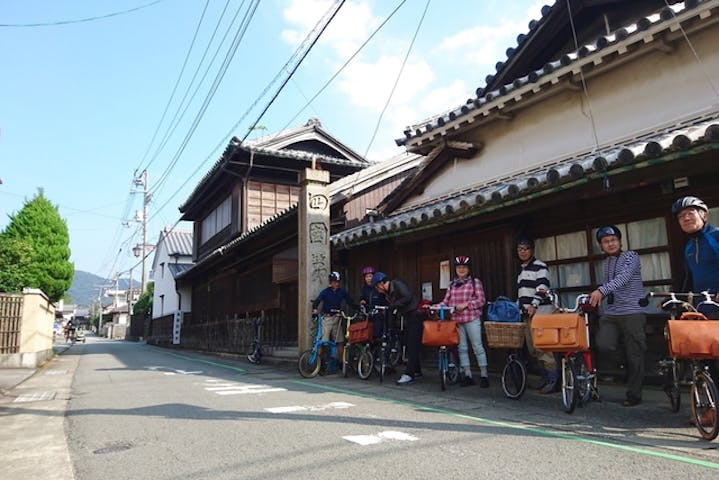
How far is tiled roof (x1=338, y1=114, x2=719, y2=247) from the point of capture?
18.1ft

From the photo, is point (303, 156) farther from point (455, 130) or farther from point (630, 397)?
point (630, 397)

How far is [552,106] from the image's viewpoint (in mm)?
9609

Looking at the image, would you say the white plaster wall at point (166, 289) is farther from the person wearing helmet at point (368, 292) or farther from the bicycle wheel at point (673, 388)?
the bicycle wheel at point (673, 388)

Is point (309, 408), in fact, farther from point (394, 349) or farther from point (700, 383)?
point (700, 383)

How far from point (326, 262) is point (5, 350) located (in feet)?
30.5

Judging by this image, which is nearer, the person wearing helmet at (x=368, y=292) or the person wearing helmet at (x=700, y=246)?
the person wearing helmet at (x=700, y=246)

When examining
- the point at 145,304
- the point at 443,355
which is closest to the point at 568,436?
the point at 443,355

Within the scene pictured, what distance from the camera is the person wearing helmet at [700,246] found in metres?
4.87

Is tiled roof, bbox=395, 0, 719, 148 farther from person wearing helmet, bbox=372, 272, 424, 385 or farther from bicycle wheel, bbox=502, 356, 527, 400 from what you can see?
bicycle wheel, bbox=502, 356, 527, 400

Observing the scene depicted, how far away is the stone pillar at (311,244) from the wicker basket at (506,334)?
15.7 feet

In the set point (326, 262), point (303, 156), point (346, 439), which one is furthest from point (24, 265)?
point (346, 439)

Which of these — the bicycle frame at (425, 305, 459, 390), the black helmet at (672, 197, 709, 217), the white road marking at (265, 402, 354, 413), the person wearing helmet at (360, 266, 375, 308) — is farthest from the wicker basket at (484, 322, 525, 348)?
the person wearing helmet at (360, 266, 375, 308)

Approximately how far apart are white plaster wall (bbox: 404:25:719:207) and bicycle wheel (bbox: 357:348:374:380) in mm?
4579

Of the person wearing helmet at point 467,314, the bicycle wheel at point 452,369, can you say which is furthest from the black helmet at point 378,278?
the bicycle wheel at point 452,369
